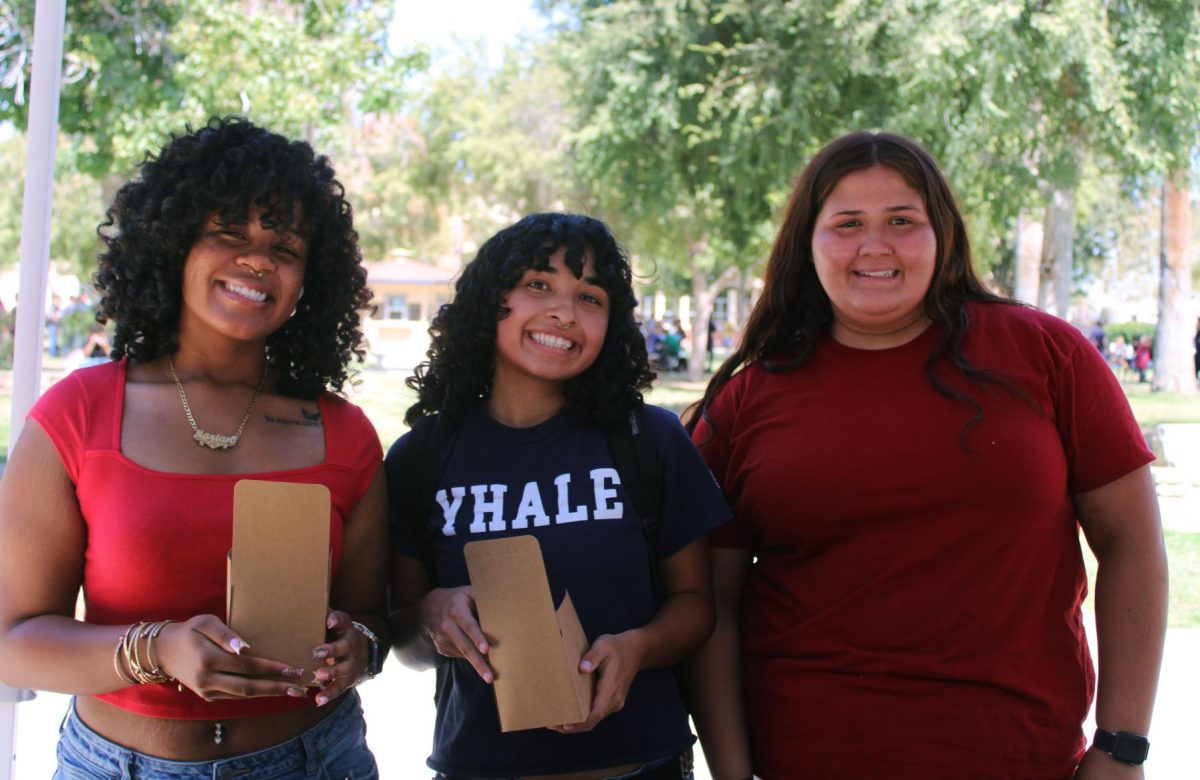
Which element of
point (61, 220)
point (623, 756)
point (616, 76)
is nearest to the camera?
point (623, 756)

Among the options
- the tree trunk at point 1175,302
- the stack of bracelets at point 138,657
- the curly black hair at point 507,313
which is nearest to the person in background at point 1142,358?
the tree trunk at point 1175,302

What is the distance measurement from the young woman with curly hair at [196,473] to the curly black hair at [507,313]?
23 centimetres

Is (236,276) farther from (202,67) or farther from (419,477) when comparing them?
(202,67)

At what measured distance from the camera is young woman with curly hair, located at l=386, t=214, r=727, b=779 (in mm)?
2160

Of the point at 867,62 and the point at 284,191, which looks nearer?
the point at 284,191

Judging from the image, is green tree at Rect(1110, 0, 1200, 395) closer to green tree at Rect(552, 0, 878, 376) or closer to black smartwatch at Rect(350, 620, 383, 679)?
green tree at Rect(552, 0, 878, 376)

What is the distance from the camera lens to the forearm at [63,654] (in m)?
1.86

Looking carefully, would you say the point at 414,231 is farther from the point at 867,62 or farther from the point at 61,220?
the point at 867,62

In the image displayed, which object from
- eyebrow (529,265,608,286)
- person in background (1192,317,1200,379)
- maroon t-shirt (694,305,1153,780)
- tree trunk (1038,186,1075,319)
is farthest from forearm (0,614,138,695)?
person in background (1192,317,1200,379)

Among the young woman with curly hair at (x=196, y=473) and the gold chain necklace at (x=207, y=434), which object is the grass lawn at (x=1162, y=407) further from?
the gold chain necklace at (x=207, y=434)

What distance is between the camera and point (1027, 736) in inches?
82.4

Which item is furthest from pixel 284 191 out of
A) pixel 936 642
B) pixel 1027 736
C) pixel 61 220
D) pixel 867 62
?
pixel 61 220

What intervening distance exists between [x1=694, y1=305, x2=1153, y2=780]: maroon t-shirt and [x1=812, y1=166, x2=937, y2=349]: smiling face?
89 mm

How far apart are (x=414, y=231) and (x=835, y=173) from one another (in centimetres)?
4379
